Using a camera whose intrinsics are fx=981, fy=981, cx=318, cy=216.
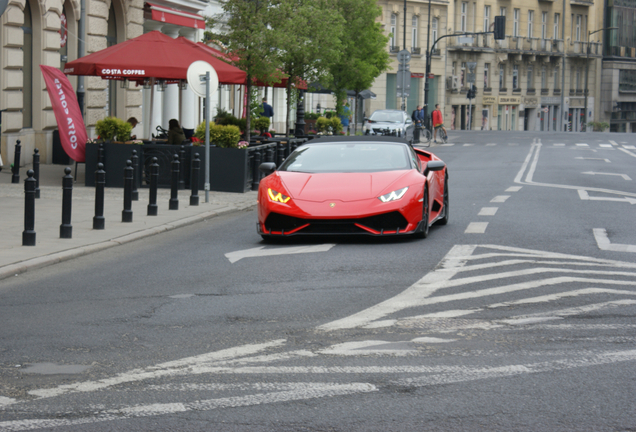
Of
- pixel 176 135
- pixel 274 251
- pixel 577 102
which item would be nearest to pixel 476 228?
pixel 274 251

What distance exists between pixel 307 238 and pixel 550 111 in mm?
81754

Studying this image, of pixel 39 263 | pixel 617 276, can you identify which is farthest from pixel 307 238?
pixel 617 276

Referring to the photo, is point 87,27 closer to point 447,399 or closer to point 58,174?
point 58,174

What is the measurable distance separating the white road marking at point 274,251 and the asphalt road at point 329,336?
45 millimetres

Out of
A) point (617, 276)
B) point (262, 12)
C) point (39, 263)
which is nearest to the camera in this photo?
point (617, 276)

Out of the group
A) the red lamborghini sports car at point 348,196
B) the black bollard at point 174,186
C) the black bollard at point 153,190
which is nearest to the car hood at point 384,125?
the black bollard at point 174,186

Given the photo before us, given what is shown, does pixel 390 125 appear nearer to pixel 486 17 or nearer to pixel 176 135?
pixel 176 135

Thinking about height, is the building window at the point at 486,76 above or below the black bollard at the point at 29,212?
above

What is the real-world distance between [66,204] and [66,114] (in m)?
8.18

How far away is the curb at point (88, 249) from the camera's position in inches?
369

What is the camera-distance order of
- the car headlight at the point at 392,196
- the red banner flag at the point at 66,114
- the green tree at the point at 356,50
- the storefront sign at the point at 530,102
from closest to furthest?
the car headlight at the point at 392,196
the red banner flag at the point at 66,114
the green tree at the point at 356,50
the storefront sign at the point at 530,102

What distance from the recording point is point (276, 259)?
9.89 m

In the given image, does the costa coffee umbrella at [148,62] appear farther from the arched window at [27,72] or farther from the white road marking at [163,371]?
the white road marking at [163,371]

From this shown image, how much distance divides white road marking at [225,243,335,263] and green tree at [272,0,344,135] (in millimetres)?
12775
